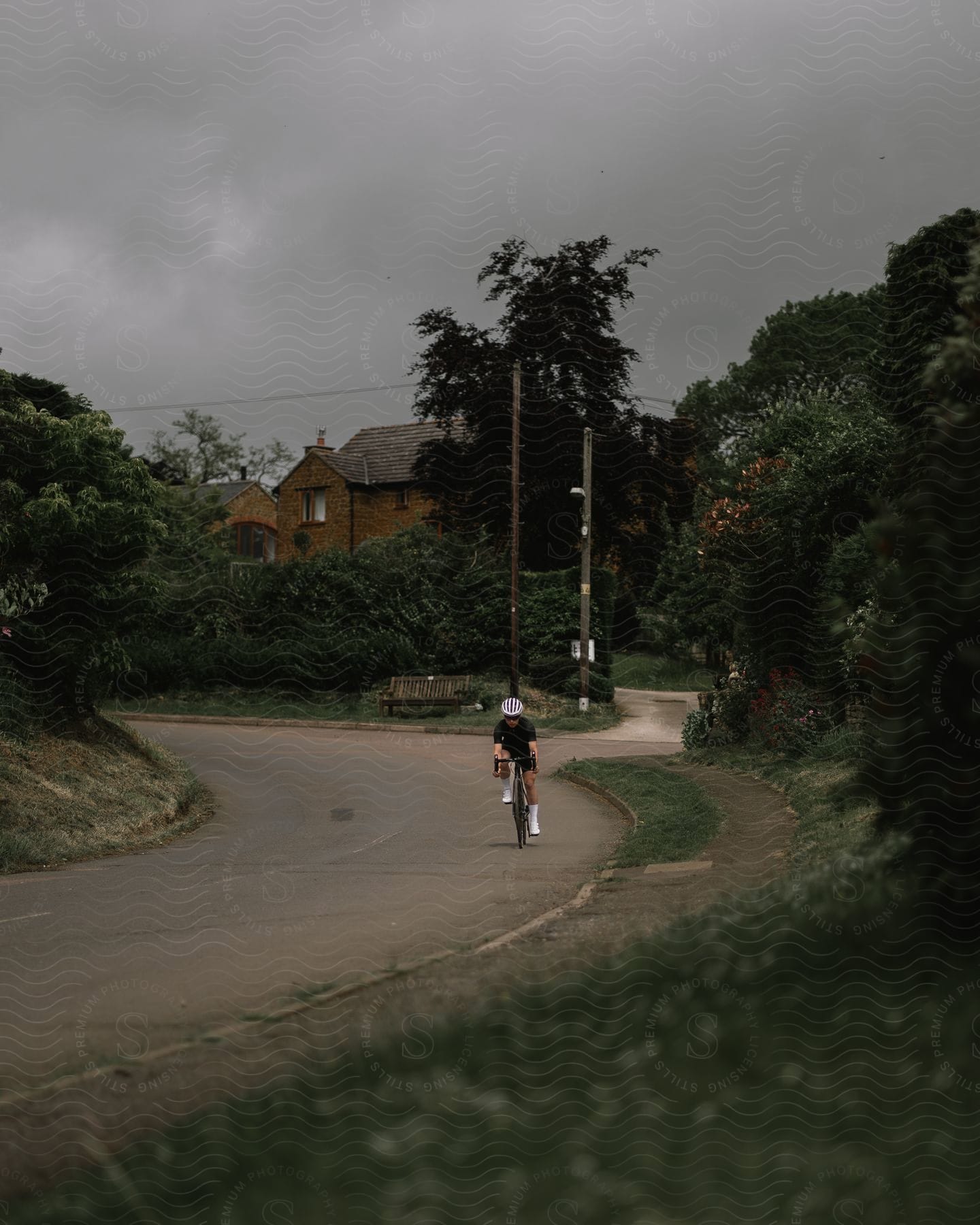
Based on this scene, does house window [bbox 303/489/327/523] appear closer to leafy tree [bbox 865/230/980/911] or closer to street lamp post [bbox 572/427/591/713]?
street lamp post [bbox 572/427/591/713]

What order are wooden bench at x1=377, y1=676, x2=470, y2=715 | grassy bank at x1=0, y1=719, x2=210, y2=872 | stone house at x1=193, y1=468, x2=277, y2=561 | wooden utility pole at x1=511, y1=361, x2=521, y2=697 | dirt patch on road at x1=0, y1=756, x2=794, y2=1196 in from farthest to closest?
stone house at x1=193, y1=468, x2=277, y2=561 → wooden bench at x1=377, y1=676, x2=470, y2=715 → wooden utility pole at x1=511, y1=361, x2=521, y2=697 → grassy bank at x1=0, y1=719, x2=210, y2=872 → dirt patch on road at x1=0, y1=756, x2=794, y2=1196

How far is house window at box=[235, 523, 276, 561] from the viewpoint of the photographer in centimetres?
7206

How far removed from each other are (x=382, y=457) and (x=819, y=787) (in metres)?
41.9

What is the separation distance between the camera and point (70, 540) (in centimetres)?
1822

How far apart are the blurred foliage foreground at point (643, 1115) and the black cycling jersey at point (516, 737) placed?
7819mm

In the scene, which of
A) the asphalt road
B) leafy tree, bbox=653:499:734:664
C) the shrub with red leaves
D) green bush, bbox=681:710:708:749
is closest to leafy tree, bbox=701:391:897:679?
the shrub with red leaves

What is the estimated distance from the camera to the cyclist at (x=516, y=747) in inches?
557

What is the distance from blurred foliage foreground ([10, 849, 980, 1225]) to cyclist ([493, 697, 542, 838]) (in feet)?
25.2

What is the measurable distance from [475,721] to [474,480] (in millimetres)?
10071

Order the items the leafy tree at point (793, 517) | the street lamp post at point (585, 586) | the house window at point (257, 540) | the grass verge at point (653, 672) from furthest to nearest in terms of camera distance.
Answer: the house window at point (257, 540)
the grass verge at point (653, 672)
the street lamp post at point (585, 586)
the leafy tree at point (793, 517)

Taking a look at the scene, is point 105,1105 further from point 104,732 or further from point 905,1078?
point 104,732

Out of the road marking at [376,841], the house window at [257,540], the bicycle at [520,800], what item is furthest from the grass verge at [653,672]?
the house window at [257,540]

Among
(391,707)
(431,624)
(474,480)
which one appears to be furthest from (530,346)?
(391,707)

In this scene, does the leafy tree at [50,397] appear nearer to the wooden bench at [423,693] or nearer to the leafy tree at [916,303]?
Result: the leafy tree at [916,303]
